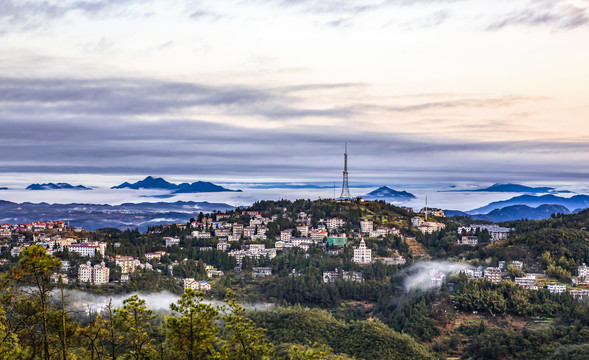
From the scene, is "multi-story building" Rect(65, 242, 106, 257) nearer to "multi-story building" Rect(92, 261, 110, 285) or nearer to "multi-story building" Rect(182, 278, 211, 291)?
"multi-story building" Rect(92, 261, 110, 285)

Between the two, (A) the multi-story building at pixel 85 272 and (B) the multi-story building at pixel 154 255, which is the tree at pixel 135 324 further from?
(B) the multi-story building at pixel 154 255

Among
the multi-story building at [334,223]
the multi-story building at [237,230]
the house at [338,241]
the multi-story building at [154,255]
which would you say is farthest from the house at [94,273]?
the multi-story building at [334,223]

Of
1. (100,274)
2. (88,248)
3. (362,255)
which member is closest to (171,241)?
(88,248)

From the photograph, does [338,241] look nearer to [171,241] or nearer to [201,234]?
[201,234]

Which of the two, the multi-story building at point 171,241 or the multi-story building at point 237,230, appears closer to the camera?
the multi-story building at point 171,241

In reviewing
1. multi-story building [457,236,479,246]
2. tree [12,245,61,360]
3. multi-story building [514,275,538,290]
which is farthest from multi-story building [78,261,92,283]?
tree [12,245,61,360]

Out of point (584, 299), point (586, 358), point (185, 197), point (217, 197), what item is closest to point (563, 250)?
point (584, 299)
